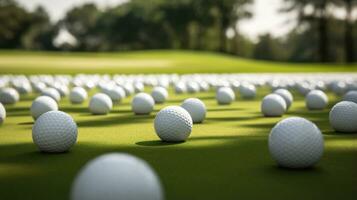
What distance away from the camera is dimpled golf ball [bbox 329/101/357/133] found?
39.7ft

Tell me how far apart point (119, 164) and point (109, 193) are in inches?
13.8

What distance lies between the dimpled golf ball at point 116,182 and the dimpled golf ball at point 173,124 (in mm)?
5502

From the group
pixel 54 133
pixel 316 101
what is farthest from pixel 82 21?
pixel 54 133

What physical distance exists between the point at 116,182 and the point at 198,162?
413 cm

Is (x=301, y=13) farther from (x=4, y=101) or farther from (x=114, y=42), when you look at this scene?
(x=4, y=101)

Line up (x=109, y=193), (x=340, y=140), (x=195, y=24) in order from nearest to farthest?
(x=109, y=193) < (x=340, y=140) < (x=195, y=24)

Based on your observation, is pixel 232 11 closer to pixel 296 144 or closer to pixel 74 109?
pixel 74 109

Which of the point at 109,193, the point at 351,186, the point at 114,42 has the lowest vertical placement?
the point at 351,186

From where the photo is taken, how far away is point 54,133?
9578 mm

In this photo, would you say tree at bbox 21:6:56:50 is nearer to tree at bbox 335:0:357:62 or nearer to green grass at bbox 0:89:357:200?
tree at bbox 335:0:357:62

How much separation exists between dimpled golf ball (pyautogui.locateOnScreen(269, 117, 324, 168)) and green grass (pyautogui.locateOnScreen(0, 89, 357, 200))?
0.55ft

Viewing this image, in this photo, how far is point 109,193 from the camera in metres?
4.86

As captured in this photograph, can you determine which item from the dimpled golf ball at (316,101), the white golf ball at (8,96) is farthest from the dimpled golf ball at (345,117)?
the white golf ball at (8,96)

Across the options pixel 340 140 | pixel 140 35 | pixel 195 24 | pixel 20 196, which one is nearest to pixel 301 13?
pixel 195 24
